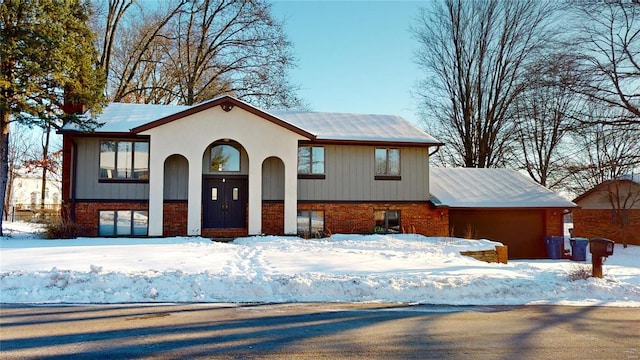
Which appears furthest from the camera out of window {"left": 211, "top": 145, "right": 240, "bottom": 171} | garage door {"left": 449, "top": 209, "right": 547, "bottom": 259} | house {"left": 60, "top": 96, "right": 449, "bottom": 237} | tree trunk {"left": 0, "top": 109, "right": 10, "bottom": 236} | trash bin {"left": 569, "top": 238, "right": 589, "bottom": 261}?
garage door {"left": 449, "top": 209, "right": 547, "bottom": 259}

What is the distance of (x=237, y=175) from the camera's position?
19.4m

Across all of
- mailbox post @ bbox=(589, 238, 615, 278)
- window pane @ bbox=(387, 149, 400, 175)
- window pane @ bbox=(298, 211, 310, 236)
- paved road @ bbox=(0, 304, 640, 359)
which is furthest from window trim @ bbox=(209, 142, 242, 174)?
mailbox post @ bbox=(589, 238, 615, 278)

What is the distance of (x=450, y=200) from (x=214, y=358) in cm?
1774

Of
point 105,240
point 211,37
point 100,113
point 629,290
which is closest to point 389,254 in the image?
point 629,290

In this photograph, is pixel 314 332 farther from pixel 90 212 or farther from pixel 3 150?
pixel 3 150

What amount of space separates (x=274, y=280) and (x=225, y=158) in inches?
429

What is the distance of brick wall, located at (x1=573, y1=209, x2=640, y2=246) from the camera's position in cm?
2689

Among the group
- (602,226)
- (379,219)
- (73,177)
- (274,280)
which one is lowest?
(274,280)

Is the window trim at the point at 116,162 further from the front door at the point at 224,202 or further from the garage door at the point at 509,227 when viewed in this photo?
the garage door at the point at 509,227

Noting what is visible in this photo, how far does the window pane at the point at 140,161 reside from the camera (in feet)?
61.3

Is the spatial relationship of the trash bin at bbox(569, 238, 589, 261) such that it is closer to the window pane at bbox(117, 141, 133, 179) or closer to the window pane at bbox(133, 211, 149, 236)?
the window pane at bbox(133, 211, 149, 236)

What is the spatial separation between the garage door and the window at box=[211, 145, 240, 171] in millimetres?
10234

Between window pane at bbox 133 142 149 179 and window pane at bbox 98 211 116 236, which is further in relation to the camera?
window pane at bbox 133 142 149 179

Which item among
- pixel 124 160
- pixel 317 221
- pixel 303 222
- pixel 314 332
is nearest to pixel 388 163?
pixel 317 221
